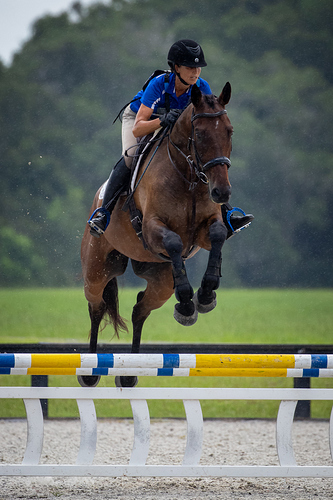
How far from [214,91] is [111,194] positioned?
2465 cm

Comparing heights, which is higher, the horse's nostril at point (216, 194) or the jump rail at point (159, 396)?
the horse's nostril at point (216, 194)

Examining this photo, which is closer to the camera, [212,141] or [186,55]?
[212,141]

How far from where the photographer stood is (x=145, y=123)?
3.55 metres

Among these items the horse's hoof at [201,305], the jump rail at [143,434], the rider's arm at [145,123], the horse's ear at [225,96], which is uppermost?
the horse's ear at [225,96]

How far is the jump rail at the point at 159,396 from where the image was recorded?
9.22 feet

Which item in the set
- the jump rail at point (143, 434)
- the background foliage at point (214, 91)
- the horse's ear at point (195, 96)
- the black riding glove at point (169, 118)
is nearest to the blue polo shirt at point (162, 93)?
the black riding glove at point (169, 118)

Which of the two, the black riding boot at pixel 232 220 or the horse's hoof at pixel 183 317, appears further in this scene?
the black riding boot at pixel 232 220

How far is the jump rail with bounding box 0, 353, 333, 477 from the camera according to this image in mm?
2811

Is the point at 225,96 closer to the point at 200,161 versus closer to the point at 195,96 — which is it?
the point at 195,96

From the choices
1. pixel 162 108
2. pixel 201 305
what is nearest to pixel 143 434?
pixel 201 305

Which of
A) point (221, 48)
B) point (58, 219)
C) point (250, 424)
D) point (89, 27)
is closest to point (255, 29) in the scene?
point (221, 48)

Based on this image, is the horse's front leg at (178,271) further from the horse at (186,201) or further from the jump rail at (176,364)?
the jump rail at (176,364)

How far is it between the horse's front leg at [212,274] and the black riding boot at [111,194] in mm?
827

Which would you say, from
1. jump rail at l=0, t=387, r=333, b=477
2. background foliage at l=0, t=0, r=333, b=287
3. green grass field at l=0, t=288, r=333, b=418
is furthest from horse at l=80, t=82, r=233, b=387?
background foliage at l=0, t=0, r=333, b=287
